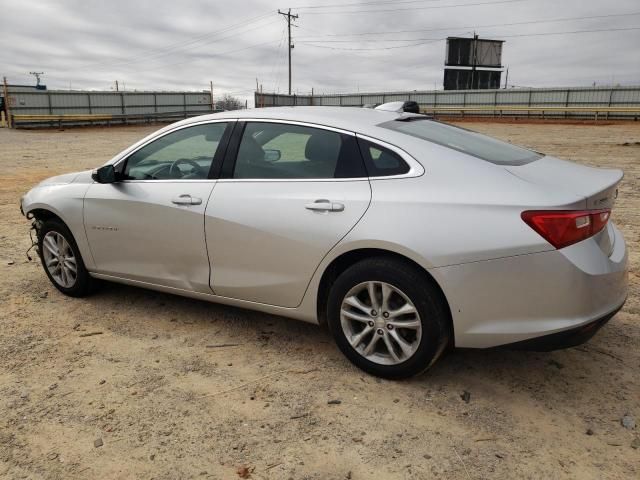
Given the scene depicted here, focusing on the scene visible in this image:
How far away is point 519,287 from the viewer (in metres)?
2.65

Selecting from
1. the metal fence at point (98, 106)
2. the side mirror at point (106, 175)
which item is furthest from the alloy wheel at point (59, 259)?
the metal fence at point (98, 106)

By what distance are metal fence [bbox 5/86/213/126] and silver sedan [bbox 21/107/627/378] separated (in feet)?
115

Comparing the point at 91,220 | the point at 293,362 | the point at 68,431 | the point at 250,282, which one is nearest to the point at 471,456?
the point at 293,362

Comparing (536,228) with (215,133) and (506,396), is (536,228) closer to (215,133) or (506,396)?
(506,396)

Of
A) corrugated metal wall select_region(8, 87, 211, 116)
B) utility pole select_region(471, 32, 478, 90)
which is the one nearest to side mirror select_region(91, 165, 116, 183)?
corrugated metal wall select_region(8, 87, 211, 116)

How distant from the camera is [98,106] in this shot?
39.1m

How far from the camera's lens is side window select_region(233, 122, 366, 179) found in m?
3.20

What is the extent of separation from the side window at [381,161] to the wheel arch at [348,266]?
0.44 meters

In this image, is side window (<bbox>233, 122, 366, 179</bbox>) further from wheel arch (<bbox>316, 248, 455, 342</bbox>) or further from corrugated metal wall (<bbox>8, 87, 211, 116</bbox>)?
corrugated metal wall (<bbox>8, 87, 211, 116</bbox>)

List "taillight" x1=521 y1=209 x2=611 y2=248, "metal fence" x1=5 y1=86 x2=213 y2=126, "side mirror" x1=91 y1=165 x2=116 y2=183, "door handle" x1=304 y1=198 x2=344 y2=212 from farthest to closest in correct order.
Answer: "metal fence" x1=5 y1=86 x2=213 y2=126, "side mirror" x1=91 y1=165 x2=116 y2=183, "door handle" x1=304 y1=198 x2=344 y2=212, "taillight" x1=521 y1=209 x2=611 y2=248

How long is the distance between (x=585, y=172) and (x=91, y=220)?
3.43 meters

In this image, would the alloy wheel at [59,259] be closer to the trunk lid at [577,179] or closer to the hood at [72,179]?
the hood at [72,179]

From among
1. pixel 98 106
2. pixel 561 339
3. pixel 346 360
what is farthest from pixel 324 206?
pixel 98 106

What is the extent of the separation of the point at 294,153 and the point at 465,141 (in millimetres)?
1079
